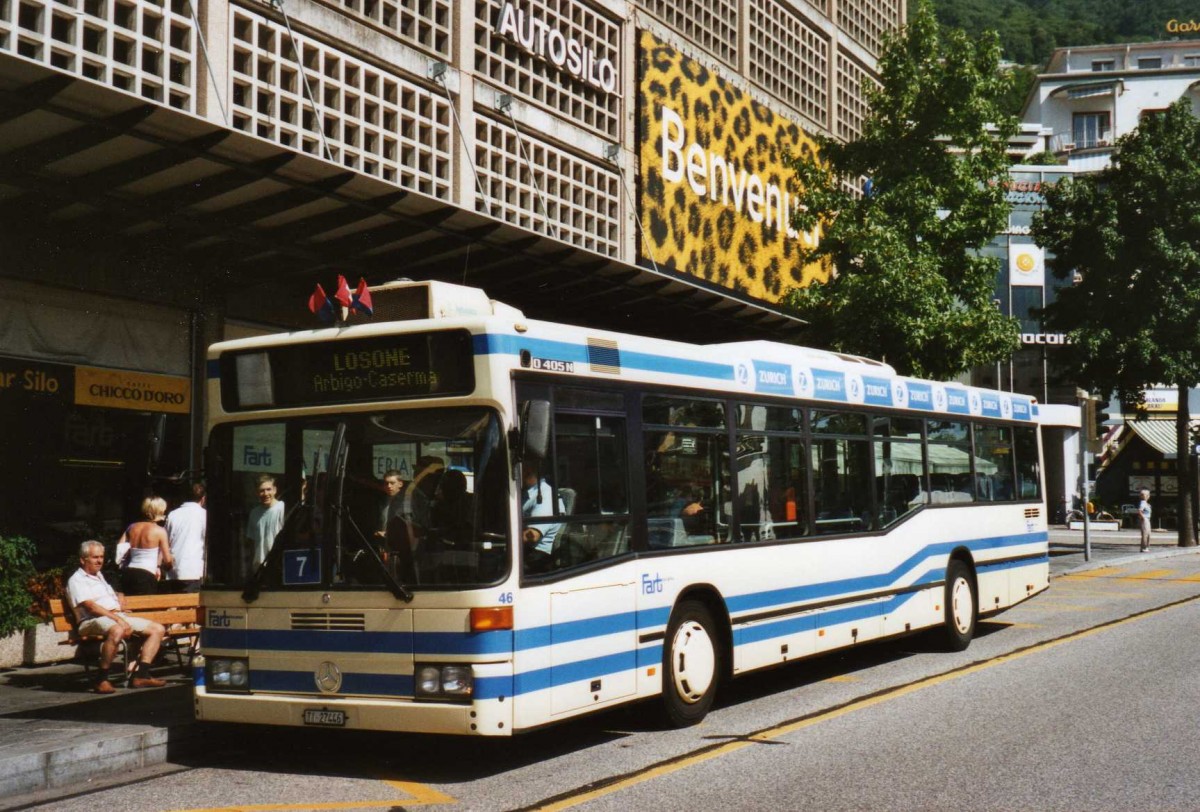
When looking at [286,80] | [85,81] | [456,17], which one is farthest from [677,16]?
[85,81]

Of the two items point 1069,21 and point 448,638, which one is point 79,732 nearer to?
point 448,638

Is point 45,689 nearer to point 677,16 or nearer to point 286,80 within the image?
point 286,80

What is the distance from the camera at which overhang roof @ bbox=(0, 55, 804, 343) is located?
11.4 metres

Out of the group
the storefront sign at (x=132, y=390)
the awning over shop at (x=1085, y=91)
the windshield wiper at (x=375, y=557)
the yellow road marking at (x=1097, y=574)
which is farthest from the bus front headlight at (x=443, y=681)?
the awning over shop at (x=1085, y=91)

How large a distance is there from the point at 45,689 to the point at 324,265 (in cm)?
626

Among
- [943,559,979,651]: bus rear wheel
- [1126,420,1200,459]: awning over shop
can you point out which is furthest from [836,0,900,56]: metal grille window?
[943,559,979,651]: bus rear wheel

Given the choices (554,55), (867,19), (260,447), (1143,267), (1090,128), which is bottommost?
(260,447)

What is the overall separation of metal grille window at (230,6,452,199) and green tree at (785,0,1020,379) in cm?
754

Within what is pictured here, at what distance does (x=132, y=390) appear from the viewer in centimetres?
1566

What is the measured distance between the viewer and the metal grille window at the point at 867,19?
3541cm

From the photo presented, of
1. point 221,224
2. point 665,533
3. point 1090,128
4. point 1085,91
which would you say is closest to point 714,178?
point 221,224

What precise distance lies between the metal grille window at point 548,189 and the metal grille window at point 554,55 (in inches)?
29.1

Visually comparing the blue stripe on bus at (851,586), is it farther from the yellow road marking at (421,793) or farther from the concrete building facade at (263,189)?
the concrete building facade at (263,189)

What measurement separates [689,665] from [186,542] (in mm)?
5678
